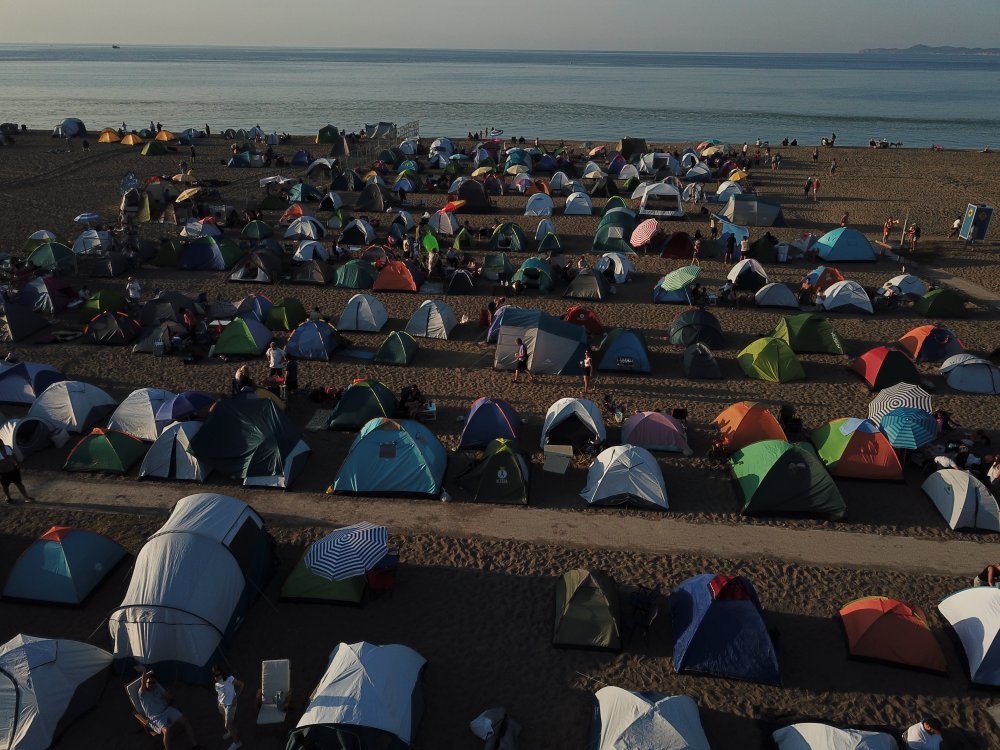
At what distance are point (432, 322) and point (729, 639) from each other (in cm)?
1337

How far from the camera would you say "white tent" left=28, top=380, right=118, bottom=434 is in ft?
50.4

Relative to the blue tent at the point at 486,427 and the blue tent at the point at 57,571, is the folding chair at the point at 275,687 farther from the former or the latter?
the blue tent at the point at 486,427

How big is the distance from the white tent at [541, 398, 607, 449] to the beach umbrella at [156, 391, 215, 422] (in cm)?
771

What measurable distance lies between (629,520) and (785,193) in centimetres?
3518

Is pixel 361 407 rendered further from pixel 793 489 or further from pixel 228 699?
pixel 793 489

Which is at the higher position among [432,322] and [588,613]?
[432,322]

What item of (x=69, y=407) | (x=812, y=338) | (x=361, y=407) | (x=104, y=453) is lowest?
(x=104, y=453)

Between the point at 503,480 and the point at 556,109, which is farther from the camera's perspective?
the point at 556,109

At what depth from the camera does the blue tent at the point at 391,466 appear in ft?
44.2

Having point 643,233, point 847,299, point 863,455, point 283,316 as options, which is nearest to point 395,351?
point 283,316

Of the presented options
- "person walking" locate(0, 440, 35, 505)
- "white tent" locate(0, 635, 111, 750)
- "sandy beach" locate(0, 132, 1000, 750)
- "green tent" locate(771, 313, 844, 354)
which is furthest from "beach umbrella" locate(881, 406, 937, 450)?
"person walking" locate(0, 440, 35, 505)

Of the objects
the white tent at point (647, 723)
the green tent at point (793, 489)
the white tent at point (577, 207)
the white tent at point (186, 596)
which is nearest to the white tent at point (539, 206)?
the white tent at point (577, 207)

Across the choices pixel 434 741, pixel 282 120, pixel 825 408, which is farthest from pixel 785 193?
pixel 282 120

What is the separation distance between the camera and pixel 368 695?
8.32 meters
